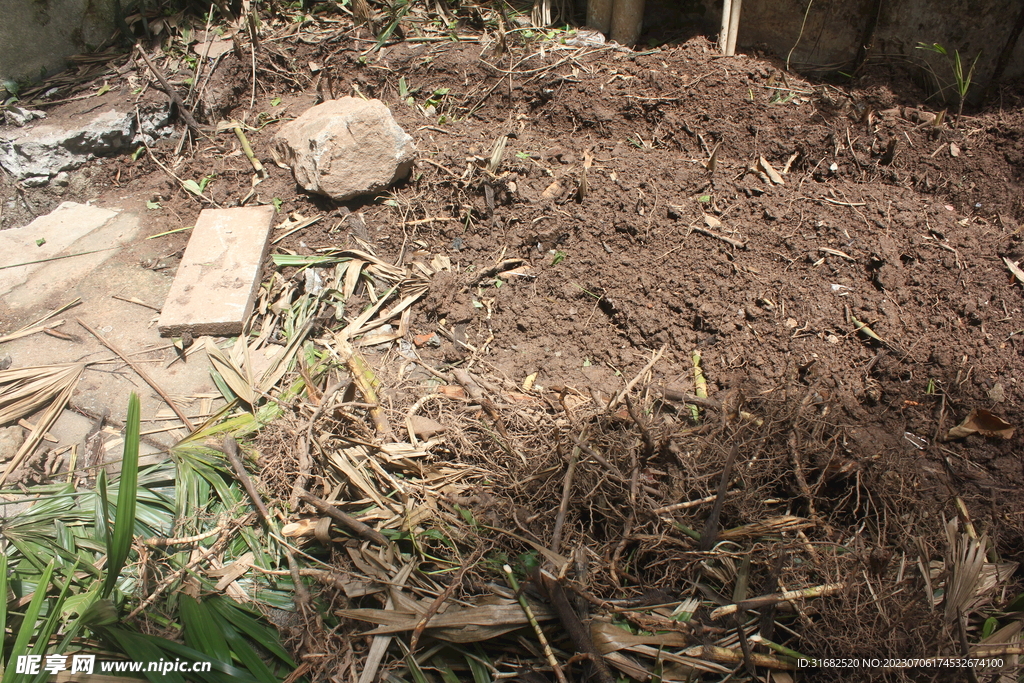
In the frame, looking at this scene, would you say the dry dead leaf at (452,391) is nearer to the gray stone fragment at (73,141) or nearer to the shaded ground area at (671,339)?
the shaded ground area at (671,339)

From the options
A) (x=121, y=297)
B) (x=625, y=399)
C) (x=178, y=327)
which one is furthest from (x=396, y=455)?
(x=121, y=297)

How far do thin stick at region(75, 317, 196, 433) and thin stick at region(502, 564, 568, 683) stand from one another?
1306 mm

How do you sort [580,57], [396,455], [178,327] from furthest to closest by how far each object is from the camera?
[580,57] → [178,327] → [396,455]

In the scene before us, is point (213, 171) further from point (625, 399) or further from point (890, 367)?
point (890, 367)

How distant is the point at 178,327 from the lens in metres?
2.56

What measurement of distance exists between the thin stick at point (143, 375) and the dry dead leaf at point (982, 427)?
8.88 ft

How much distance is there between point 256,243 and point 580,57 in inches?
83.9

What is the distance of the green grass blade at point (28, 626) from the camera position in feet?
5.09

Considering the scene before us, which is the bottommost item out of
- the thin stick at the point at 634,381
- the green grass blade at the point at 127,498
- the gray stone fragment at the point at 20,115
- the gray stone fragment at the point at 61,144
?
the thin stick at the point at 634,381

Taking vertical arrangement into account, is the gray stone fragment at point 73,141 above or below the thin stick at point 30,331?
above

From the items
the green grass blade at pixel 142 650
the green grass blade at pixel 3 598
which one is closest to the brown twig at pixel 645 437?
the green grass blade at pixel 142 650

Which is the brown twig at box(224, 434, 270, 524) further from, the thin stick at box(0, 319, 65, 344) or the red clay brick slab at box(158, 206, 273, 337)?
the thin stick at box(0, 319, 65, 344)

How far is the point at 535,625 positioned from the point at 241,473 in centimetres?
108

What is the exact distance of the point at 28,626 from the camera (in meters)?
1.62
